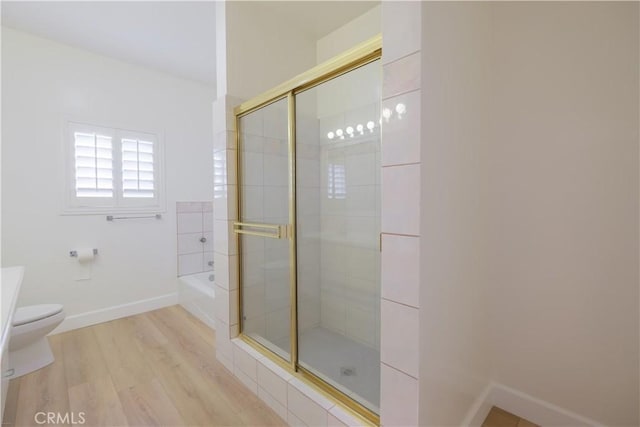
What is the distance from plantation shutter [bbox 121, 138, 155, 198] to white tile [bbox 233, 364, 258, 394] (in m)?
1.96

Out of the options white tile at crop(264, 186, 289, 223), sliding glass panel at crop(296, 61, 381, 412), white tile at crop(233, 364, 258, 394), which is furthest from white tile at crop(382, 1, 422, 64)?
white tile at crop(233, 364, 258, 394)

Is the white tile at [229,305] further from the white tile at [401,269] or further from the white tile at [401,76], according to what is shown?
the white tile at [401,76]

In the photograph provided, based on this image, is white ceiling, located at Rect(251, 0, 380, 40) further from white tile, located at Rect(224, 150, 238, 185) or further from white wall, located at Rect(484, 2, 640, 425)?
white tile, located at Rect(224, 150, 238, 185)

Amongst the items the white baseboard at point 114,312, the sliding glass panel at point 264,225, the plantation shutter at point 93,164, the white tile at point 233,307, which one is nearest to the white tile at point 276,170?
the sliding glass panel at point 264,225

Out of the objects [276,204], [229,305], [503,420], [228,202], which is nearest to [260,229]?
[276,204]

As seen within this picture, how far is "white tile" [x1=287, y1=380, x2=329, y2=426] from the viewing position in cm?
131

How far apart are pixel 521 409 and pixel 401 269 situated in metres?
1.22

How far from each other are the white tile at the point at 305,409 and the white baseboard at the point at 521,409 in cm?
66

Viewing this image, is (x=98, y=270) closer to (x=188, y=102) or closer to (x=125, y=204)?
(x=125, y=204)

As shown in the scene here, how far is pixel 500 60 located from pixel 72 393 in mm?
3016

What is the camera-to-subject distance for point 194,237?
3189 mm

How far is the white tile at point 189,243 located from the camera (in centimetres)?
309

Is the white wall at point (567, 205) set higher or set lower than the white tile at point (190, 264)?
higher

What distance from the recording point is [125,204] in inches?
108
